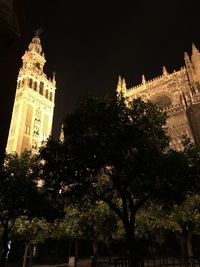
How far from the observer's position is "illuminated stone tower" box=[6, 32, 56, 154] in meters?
57.5

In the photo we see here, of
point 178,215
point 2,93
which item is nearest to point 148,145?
point 178,215

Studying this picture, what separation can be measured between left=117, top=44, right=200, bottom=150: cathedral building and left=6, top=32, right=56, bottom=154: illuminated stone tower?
20.5 m

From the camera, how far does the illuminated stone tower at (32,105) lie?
5753 cm

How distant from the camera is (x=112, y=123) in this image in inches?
559

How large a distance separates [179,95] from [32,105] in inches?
1319

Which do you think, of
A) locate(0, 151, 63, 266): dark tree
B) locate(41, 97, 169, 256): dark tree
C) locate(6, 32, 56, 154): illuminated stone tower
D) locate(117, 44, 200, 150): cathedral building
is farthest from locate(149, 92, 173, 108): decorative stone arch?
locate(0, 151, 63, 266): dark tree

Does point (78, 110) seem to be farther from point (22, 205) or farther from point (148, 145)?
point (22, 205)

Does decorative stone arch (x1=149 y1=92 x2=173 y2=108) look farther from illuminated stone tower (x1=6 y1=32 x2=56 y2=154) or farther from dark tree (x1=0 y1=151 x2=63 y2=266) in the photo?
dark tree (x1=0 y1=151 x2=63 y2=266)

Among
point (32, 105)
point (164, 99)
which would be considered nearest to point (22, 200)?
point (164, 99)

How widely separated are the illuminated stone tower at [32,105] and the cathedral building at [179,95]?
67.3 ft

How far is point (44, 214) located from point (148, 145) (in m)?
8.14

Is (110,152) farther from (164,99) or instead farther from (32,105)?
(32,105)

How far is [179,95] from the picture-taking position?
50156 millimetres

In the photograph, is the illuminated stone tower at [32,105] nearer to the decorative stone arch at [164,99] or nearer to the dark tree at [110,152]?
the decorative stone arch at [164,99]
